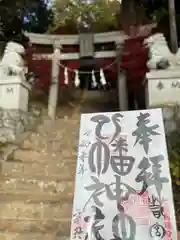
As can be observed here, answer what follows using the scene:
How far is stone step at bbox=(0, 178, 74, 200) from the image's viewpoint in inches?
150

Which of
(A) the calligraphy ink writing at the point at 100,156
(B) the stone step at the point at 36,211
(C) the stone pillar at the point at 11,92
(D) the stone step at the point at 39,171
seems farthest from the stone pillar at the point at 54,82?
(A) the calligraphy ink writing at the point at 100,156

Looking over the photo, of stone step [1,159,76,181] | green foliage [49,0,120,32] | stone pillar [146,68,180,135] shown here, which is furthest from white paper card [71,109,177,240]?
green foliage [49,0,120,32]

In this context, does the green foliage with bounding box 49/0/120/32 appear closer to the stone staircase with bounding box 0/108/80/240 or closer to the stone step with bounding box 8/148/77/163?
the stone staircase with bounding box 0/108/80/240

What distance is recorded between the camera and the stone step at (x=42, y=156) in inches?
177

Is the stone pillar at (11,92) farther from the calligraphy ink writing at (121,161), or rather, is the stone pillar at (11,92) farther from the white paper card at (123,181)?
the calligraphy ink writing at (121,161)

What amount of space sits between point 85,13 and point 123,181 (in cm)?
539

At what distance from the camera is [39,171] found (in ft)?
13.9

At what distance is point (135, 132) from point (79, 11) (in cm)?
566

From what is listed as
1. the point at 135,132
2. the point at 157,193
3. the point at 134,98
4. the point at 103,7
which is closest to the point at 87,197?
the point at 157,193

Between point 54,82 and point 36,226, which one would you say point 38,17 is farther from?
point 36,226

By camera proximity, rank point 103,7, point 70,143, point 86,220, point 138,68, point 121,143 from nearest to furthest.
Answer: point 86,220
point 121,143
point 70,143
point 138,68
point 103,7

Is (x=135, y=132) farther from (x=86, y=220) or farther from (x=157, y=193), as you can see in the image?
(x=86, y=220)

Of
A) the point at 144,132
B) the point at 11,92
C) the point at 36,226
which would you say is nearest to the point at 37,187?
the point at 36,226

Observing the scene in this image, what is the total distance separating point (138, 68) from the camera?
219 inches
